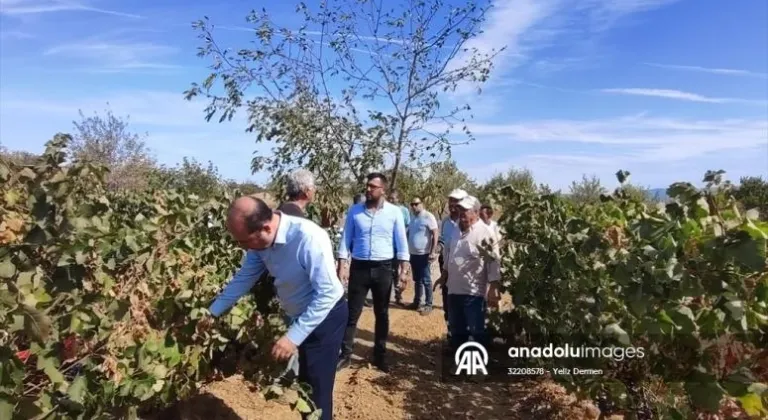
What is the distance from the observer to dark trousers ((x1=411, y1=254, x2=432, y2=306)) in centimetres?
772

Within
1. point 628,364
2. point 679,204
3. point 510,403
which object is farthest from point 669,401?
point 510,403

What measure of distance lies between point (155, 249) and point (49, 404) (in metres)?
0.92

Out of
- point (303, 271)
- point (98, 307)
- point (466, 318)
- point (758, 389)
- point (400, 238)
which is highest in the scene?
point (400, 238)

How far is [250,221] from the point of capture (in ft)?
8.60

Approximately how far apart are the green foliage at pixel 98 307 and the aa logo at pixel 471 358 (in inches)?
80.8

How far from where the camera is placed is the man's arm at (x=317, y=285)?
2.76 meters

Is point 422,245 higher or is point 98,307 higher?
point 422,245

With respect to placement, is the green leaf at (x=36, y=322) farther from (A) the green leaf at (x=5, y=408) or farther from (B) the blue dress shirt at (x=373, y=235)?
(B) the blue dress shirt at (x=373, y=235)

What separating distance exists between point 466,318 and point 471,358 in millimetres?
465

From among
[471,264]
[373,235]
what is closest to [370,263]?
[373,235]

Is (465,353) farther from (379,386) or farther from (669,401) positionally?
(669,401)

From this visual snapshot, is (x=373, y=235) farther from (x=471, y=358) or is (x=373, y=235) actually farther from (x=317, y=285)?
(x=317, y=285)

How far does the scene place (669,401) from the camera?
8.96ft

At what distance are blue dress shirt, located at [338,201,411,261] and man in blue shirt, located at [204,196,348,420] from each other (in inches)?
71.0
